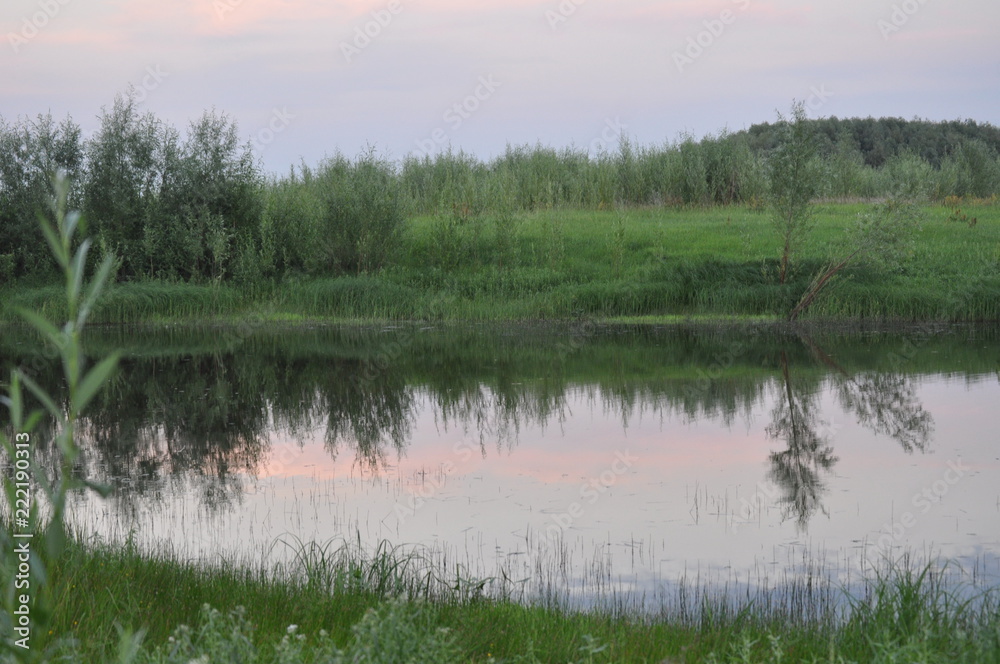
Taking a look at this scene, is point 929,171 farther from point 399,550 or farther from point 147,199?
point 399,550

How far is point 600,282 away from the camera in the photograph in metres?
27.2

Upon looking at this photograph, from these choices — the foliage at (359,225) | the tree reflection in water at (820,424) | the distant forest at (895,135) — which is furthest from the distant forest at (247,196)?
the distant forest at (895,135)

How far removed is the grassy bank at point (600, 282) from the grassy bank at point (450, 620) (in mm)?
18990

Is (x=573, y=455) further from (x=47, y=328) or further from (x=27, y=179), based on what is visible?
(x=27, y=179)

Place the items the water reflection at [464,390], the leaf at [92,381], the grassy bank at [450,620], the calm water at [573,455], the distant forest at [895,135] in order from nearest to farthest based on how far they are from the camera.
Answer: the leaf at [92,381] → the grassy bank at [450,620] → the calm water at [573,455] → the water reflection at [464,390] → the distant forest at [895,135]

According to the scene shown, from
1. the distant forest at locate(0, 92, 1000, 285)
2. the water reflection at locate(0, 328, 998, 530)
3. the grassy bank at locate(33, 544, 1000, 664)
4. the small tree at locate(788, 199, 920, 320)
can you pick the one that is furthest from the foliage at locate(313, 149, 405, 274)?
the grassy bank at locate(33, 544, 1000, 664)

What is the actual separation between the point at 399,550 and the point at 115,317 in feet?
74.3

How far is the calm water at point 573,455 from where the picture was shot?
26.9ft

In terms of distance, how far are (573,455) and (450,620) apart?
21.2 feet

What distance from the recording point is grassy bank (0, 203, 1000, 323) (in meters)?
24.9

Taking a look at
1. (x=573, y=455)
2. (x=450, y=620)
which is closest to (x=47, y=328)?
(x=450, y=620)

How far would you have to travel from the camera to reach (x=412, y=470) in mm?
11180

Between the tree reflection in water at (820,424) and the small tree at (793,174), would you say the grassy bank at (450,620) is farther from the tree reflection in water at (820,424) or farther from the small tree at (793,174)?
the small tree at (793,174)

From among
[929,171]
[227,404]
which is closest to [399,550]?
[227,404]
